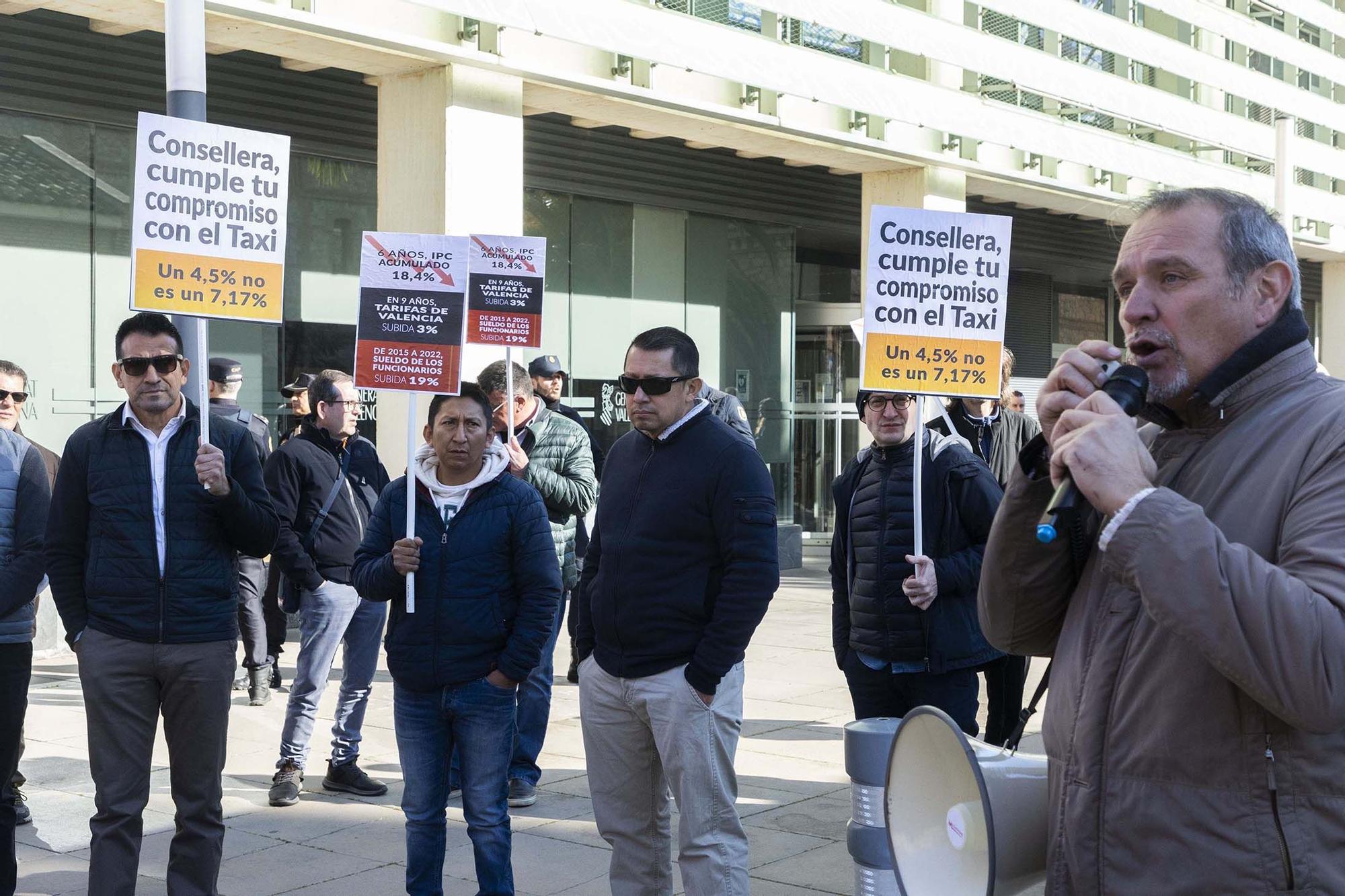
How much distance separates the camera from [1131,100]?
20.1 metres

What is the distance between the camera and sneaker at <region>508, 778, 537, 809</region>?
23.6 ft

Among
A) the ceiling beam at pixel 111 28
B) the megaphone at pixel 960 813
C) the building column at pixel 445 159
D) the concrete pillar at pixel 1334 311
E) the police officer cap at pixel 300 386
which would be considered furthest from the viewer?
the concrete pillar at pixel 1334 311

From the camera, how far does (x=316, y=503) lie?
25.6 feet

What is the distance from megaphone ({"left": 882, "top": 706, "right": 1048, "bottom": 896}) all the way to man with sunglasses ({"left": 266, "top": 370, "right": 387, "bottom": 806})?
4937 mm

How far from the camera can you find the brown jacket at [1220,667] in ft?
6.64

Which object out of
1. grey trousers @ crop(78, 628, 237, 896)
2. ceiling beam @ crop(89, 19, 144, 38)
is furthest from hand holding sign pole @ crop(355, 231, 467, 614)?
ceiling beam @ crop(89, 19, 144, 38)

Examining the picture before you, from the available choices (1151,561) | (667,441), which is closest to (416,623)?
(667,441)

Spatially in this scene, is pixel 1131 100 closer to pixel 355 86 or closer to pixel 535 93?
pixel 535 93

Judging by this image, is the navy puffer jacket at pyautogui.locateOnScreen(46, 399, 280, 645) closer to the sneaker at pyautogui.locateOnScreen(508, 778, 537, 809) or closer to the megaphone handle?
the sneaker at pyautogui.locateOnScreen(508, 778, 537, 809)

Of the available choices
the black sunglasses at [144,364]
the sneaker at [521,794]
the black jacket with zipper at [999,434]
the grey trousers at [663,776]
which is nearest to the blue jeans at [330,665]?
the sneaker at [521,794]

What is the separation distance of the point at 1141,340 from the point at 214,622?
4001 millimetres

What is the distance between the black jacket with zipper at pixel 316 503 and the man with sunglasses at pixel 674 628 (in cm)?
284

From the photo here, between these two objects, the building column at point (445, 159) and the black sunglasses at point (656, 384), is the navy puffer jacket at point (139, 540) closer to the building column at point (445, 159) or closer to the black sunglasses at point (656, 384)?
the black sunglasses at point (656, 384)

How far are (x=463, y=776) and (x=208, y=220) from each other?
8.56ft
